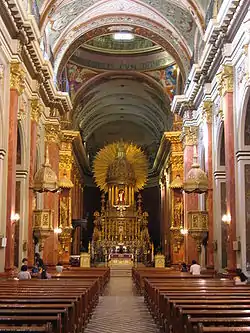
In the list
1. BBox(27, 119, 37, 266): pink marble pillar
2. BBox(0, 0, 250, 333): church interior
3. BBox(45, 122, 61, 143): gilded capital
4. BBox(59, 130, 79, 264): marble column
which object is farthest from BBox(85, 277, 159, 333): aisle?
BBox(59, 130, 79, 264): marble column

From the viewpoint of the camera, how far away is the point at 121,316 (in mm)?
10047

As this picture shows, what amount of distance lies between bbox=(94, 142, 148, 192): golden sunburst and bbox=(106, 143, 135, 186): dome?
1.47 ft

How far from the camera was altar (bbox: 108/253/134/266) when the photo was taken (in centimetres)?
2908

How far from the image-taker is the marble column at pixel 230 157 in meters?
13.4

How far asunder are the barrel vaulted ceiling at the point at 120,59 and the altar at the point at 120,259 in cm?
728

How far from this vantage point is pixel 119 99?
109 feet

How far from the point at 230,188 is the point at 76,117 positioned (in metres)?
17.3

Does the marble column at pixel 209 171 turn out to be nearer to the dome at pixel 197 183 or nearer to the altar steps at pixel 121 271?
the dome at pixel 197 183

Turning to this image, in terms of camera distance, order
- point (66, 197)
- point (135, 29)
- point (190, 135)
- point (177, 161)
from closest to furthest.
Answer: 1. point (190, 135)
2. point (135, 29)
3. point (66, 197)
4. point (177, 161)

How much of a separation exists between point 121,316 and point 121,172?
25.4 m

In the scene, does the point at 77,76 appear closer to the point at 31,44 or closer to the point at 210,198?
the point at 31,44

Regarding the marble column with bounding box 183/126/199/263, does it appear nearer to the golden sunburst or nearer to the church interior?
the church interior

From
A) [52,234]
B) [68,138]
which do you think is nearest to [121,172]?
[68,138]

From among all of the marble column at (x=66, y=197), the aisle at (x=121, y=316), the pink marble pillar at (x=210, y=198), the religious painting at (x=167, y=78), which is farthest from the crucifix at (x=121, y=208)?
the aisle at (x=121, y=316)
